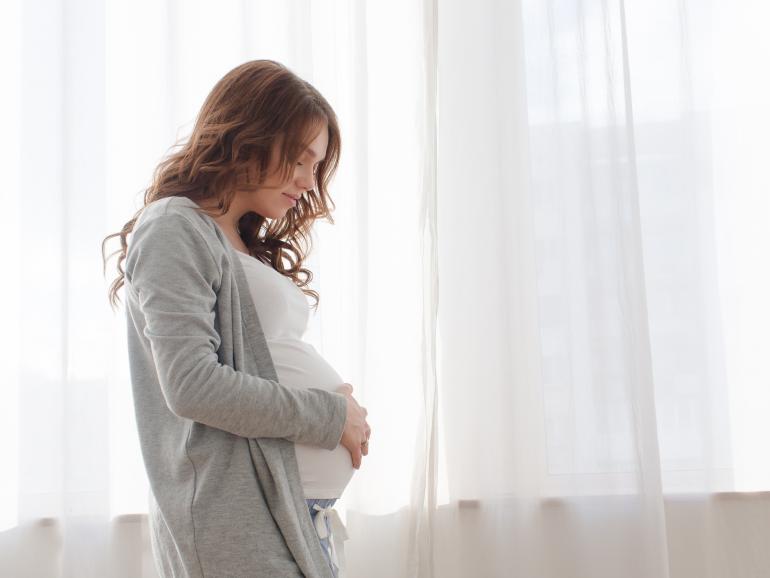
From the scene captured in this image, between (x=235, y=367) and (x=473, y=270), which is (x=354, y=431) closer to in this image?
(x=235, y=367)

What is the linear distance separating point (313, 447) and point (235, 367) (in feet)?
0.48

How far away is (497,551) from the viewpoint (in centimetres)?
165

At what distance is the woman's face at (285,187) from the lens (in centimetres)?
112

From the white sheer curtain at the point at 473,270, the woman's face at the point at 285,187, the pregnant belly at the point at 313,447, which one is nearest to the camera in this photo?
the pregnant belly at the point at 313,447

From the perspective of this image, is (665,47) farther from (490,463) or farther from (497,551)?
(497,551)

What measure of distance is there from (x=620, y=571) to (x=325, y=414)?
3.17 ft

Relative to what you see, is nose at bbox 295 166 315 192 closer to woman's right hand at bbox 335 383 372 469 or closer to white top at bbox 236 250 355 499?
white top at bbox 236 250 355 499

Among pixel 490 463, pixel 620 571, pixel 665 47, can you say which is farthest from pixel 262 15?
pixel 620 571

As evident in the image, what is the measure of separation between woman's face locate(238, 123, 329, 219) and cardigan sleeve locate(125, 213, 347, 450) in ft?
0.57

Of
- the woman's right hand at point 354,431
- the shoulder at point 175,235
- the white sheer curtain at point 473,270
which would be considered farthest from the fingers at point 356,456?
the white sheer curtain at point 473,270

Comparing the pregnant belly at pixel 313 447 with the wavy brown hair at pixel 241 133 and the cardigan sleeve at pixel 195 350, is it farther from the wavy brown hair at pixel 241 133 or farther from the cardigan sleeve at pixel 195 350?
the wavy brown hair at pixel 241 133

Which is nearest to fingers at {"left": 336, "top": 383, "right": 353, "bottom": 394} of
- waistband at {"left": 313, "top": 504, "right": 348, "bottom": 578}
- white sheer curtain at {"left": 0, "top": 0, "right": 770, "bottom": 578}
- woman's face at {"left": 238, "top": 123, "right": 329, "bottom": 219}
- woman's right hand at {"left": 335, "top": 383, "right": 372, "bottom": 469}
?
woman's right hand at {"left": 335, "top": 383, "right": 372, "bottom": 469}

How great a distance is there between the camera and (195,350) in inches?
35.4

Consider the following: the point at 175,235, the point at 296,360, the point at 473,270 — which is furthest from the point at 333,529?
the point at 473,270
